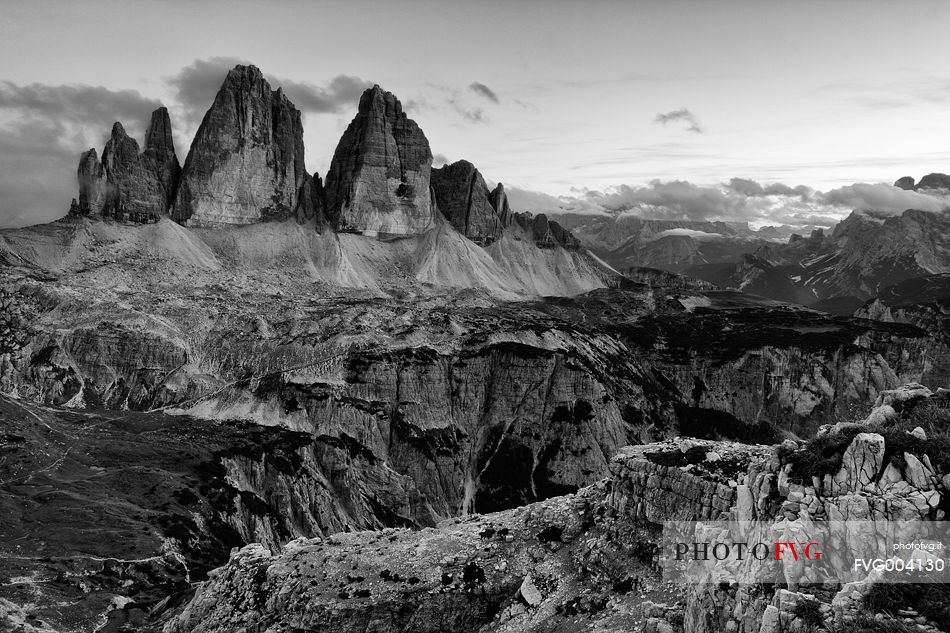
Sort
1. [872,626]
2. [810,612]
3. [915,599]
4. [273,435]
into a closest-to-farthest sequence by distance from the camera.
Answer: [872,626], [915,599], [810,612], [273,435]

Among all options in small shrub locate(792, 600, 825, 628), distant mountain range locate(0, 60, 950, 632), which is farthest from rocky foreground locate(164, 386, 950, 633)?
distant mountain range locate(0, 60, 950, 632)

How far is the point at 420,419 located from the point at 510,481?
22.9 meters

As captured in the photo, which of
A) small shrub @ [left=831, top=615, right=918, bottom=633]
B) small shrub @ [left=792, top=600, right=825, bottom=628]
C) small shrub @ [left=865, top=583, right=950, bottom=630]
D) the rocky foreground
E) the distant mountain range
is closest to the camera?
small shrub @ [left=831, top=615, right=918, bottom=633]

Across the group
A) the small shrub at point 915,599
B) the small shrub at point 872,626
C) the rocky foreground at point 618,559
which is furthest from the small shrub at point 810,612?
the small shrub at point 915,599

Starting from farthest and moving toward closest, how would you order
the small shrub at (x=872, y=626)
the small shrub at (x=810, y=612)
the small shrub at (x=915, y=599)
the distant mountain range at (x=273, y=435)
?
the distant mountain range at (x=273, y=435), the small shrub at (x=810, y=612), the small shrub at (x=915, y=599), the small shrub at (x=872, y=626)

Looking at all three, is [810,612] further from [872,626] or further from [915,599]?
[915,599]

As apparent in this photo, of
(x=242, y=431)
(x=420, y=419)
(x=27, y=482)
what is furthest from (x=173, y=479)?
(x=420, y=419)

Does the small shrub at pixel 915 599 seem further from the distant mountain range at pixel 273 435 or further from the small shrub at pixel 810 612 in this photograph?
the distant mountain range at pixel 273 435

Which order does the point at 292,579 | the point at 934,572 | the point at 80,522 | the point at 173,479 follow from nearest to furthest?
the point at 934,572 < the point at 292,579 < the point at 80,522 < the point at 173,479

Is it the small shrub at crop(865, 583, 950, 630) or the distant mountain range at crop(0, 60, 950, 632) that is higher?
the small shrub at crop(865, 583, 950, 630)

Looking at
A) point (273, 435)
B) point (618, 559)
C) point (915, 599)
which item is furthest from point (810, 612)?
point (273, 435)

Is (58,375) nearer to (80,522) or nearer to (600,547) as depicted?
(80,522)

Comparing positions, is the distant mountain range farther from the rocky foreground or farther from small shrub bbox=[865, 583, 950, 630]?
small shrub bbox=[865, 583, 950, 630]

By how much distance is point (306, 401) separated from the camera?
466ft
